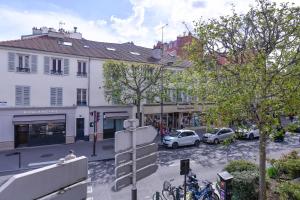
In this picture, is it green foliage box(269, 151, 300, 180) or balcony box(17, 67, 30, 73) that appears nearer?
green foliage box(269, 151, 300, 180)

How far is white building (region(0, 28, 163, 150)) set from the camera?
2203 centimetres

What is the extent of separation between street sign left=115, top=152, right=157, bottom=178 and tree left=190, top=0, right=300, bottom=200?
413 cm

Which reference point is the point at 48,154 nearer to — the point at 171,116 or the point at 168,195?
the point at 168,195

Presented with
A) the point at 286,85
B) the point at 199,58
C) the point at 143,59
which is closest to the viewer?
the point at 286,85

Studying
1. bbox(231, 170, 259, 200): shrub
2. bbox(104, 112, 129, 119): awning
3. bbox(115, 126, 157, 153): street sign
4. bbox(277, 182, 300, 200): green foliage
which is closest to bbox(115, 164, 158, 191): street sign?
bbox(115, 126, 157, 153): street sign

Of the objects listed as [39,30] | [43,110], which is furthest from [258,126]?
[39,30]

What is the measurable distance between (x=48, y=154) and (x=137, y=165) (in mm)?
17971

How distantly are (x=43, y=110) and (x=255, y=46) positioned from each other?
18.9 m

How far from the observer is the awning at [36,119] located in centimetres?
2219

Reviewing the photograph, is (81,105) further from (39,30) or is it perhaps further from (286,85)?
(286,85)

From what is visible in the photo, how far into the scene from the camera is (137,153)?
15.7 ft

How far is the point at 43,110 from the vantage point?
23.5 meters

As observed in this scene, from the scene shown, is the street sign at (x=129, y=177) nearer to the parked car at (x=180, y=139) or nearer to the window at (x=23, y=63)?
the parked car at (x=180, y=139)

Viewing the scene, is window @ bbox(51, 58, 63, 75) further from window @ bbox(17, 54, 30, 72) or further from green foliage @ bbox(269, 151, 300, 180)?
green foliage @ bbox(269, 151, 300, 180)
